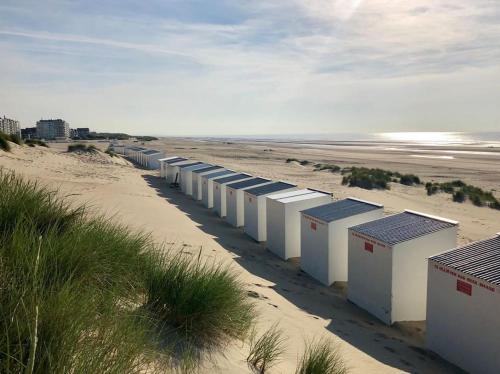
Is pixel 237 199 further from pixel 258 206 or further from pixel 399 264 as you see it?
pixel 399 264

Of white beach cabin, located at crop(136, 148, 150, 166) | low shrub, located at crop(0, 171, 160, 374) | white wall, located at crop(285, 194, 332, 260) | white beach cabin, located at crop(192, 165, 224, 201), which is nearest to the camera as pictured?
low shrub, located at crop(0, 171, 160, 374)

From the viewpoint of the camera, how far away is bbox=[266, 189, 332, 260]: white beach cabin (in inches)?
420

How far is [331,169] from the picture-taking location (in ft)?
120

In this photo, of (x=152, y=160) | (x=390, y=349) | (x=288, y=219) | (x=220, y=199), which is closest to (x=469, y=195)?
(x=220, y=199)

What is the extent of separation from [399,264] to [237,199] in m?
7.32

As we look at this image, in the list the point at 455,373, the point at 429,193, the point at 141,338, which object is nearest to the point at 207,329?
the point at 141,338

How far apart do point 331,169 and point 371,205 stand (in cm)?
2764

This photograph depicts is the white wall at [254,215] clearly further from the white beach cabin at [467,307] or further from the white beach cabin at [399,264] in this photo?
the white beach cabin at [467,307]

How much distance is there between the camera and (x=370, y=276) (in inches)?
298

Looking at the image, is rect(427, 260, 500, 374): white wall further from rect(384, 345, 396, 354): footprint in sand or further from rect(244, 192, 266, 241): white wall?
rect(244, 192, 266, 241): white wall

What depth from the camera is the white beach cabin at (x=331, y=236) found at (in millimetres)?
8875

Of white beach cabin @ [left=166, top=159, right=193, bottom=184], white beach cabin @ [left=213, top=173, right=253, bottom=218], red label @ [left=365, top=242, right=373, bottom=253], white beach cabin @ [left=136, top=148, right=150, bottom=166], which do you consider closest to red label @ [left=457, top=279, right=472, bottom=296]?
red label @ [left=365, top=242, right=373, bottom=253]

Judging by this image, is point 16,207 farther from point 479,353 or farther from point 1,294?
point 479,353

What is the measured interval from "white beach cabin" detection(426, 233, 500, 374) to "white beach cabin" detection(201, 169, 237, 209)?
1111 cm
